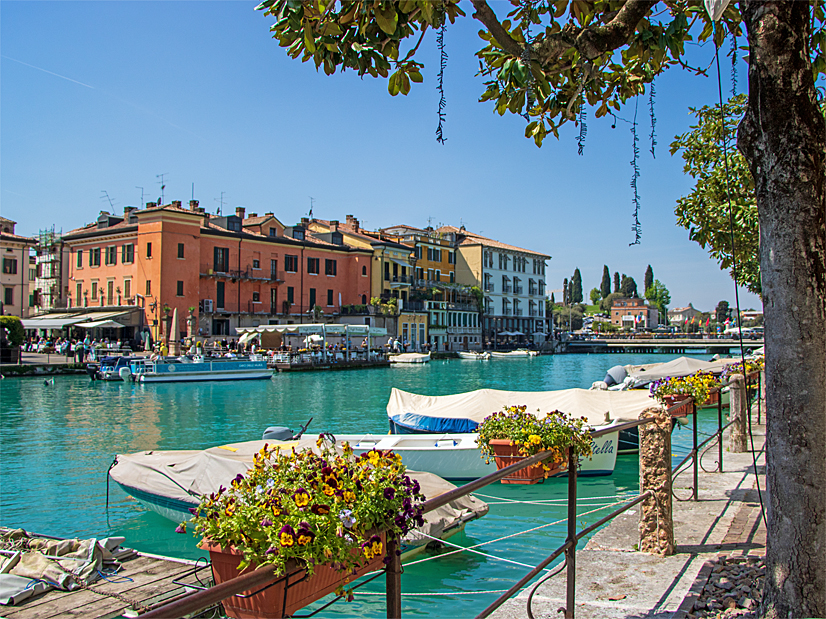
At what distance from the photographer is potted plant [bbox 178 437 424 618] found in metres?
2.45

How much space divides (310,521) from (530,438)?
3.86 metres

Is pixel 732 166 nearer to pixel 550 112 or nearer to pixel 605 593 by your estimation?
pixel 550 112

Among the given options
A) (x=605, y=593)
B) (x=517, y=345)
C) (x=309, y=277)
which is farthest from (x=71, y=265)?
(x=605, y=593)

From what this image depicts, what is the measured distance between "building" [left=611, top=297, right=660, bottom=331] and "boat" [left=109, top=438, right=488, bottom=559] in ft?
484

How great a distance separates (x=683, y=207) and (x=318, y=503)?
10852 mm

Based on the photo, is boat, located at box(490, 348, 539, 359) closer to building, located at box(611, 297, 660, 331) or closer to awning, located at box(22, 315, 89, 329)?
awning, located at box(22, 315, 89, 329)

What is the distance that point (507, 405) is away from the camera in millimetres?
16812

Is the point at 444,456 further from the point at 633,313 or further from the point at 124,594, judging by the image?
the point at 633,313

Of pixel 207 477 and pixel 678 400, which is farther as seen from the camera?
pixel 207 477

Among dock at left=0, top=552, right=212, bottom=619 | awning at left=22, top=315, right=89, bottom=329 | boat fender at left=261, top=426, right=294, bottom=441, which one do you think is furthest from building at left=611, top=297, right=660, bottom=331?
dock at left=0, top=552, right=212, bottom=619

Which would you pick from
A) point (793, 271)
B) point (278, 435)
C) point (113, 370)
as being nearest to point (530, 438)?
point (793, 271)

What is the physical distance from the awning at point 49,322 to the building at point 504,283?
4638 cm

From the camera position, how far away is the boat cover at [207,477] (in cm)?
923

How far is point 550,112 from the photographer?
5230mm
